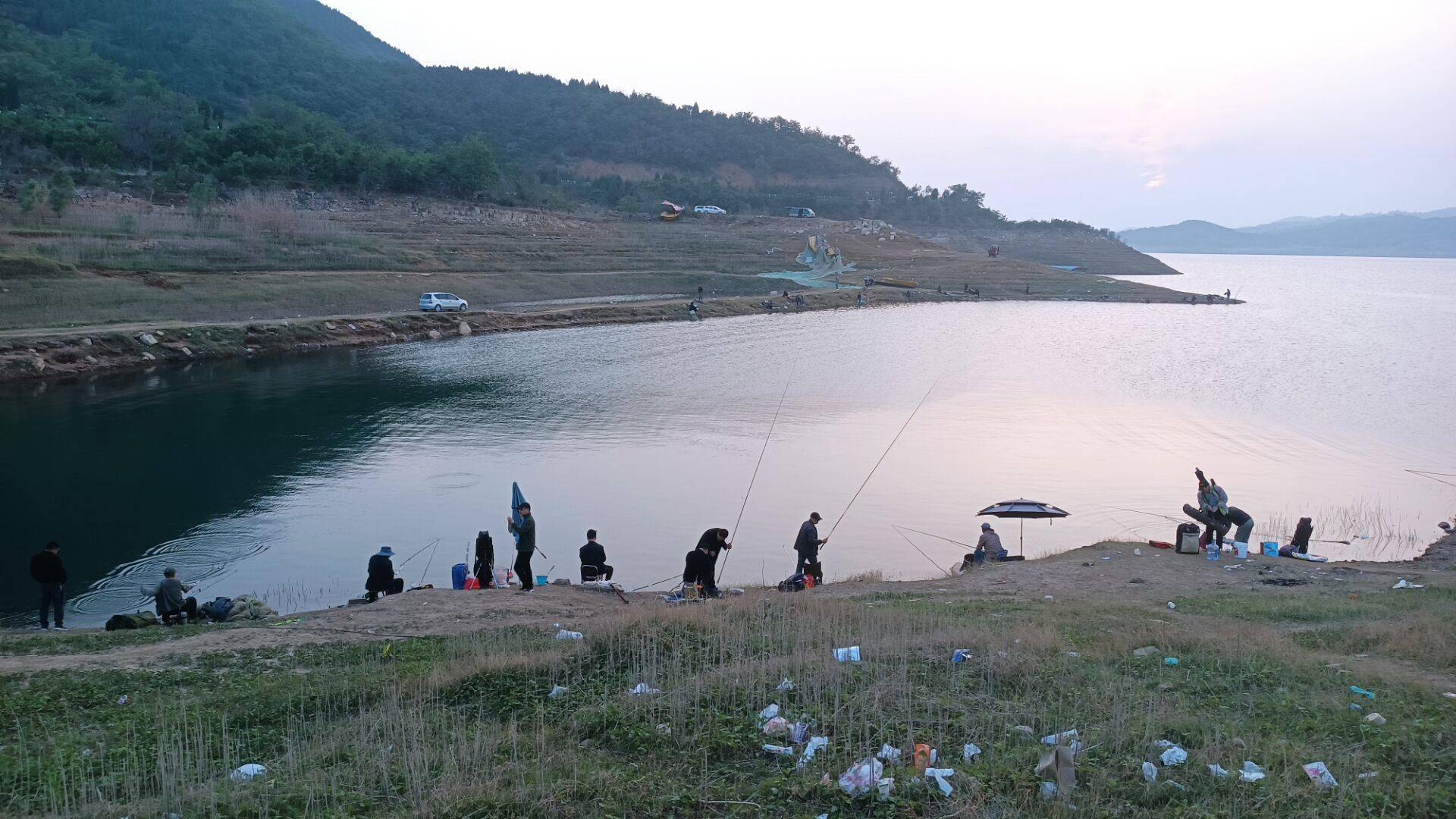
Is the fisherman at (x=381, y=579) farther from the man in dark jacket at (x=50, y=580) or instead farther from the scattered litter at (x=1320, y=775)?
the scattered litter at (x=1320, y=775)

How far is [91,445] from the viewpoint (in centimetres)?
2544

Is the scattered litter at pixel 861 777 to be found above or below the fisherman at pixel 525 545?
above

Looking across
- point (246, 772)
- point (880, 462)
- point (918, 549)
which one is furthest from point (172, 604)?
point (880, 462)

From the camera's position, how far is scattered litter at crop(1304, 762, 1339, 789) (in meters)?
6.91

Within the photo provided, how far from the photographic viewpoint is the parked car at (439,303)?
5328 centimetres

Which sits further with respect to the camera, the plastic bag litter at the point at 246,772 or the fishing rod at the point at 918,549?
the fishing rod at the point at 918,549

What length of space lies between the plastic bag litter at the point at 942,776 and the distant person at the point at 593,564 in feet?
31.8

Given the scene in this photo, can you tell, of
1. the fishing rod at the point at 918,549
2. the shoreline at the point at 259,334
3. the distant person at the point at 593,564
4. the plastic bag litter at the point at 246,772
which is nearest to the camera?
the plastic bag litter at the point at 246,772

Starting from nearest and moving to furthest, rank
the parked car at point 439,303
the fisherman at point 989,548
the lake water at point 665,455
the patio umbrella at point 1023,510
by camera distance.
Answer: the fisherman at point 989,548 → the lake water at point 665,455 → the patio umbrella at point 1023,510 → the parked car at point 439,303

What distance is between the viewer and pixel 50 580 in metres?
14.2

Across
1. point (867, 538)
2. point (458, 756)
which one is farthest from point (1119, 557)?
point (458, 756)

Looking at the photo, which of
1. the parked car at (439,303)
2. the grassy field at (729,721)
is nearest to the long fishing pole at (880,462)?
the grassy field at (729,721)

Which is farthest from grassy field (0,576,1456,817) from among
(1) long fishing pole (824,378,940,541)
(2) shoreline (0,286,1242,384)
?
(2) shoreline (0,286,1242,384)

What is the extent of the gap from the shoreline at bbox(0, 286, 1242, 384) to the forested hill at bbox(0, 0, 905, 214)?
33229mm
